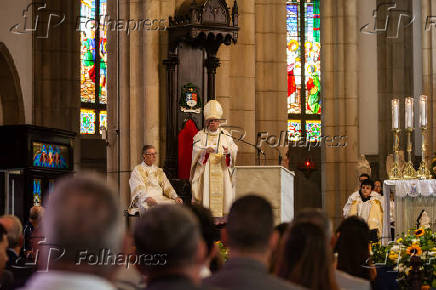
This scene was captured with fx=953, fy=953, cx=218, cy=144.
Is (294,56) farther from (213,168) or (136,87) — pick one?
(213,168)

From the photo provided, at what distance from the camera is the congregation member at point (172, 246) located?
2709mm

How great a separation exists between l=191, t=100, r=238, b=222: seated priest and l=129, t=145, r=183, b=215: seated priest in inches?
14.7

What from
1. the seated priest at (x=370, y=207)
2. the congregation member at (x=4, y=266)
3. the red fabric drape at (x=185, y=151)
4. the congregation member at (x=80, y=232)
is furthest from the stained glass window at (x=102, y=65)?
the congregation member at (x=80, y=232)

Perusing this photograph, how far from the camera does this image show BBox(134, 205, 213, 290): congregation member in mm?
2709

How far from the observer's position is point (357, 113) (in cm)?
1911

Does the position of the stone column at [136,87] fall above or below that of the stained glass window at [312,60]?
below

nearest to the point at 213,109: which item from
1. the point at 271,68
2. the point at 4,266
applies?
the point at 271,68

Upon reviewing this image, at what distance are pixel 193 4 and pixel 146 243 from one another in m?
10.8

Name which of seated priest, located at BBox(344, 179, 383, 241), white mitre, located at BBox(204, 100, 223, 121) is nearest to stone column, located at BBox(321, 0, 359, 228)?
seated priest, located at BBox(344, 179, 383, 241)

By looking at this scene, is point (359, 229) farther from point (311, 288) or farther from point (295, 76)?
point (295, 76)

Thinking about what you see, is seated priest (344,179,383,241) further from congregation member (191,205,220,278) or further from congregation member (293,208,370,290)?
congregation member (191,205,220,278)

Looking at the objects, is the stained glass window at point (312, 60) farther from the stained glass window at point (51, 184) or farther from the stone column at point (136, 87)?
the stained glass window at point (51, 184)

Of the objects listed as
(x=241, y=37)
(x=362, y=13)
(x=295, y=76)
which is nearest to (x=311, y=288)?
(x=241, y=37)

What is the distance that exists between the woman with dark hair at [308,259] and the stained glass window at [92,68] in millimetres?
20133
